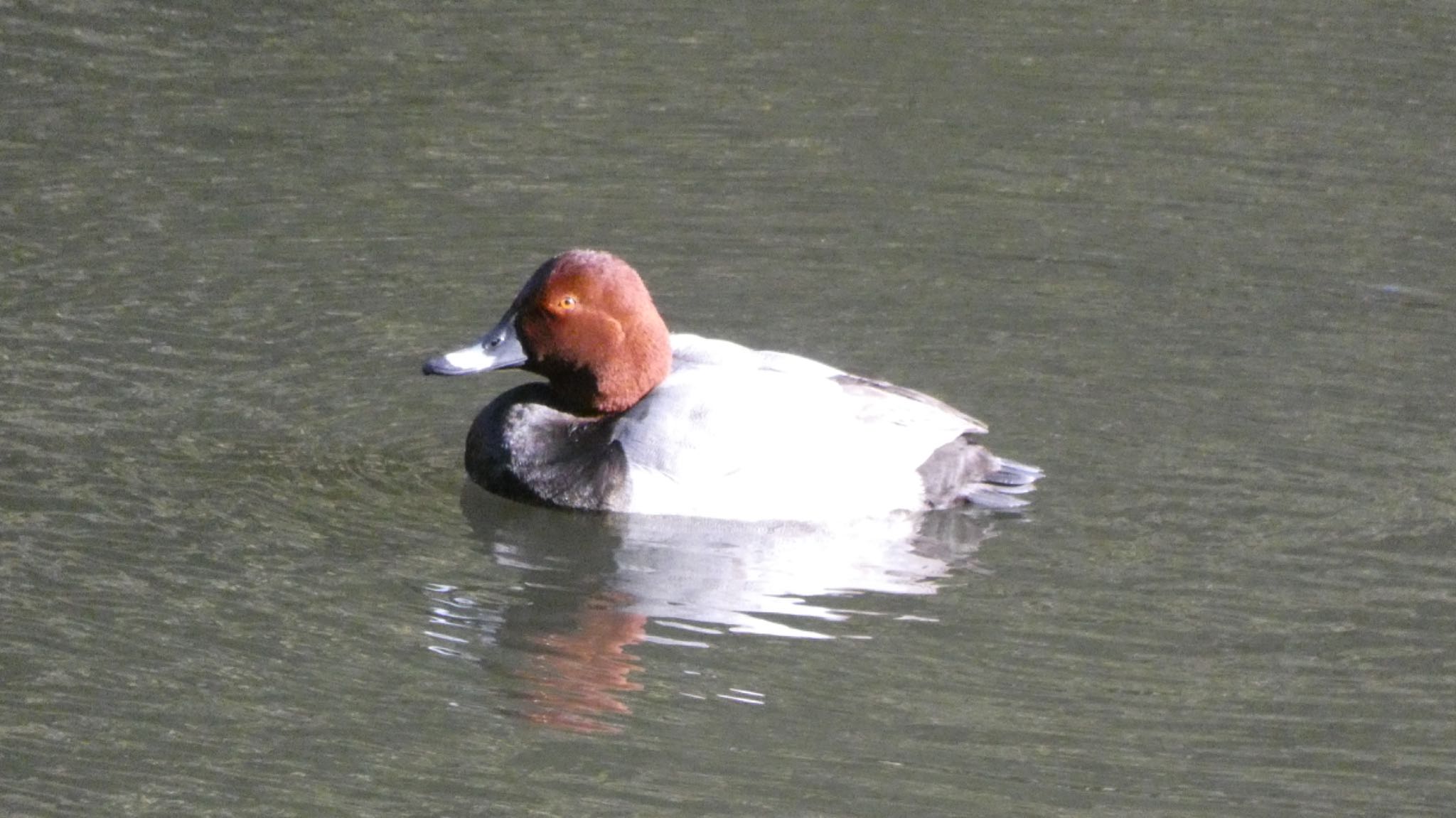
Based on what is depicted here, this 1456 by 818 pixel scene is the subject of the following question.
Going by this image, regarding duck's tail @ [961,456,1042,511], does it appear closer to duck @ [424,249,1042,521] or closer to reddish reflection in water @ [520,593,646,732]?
duck @ [424,249,1042,521]

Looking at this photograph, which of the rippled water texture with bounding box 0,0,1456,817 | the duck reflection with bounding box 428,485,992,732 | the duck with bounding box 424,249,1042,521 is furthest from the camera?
the duck with bounding box 424,249,1042,521

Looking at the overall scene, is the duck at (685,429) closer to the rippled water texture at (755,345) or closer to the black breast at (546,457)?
the black breast at (546,457)

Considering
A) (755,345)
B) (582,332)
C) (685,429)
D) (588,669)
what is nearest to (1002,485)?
(685,429)

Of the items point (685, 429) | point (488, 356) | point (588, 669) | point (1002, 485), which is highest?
point (488, 356)

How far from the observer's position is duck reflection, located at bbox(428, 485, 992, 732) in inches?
232

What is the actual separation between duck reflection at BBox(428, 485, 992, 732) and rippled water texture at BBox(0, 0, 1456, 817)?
25 mm

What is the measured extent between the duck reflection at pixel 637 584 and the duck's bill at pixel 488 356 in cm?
44

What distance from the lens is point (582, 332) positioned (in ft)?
23.3

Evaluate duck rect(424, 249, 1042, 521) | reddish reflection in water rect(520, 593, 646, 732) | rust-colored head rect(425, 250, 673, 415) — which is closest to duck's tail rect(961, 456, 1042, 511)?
duck rect(424, 249, 1042, 521)

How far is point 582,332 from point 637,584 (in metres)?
1.01

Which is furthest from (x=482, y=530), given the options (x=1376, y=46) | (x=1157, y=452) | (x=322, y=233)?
(x=1376, y=46)

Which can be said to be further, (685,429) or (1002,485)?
(1002,485)

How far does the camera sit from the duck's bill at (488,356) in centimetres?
704

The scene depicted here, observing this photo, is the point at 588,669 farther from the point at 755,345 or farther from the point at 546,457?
the point at 755,345
